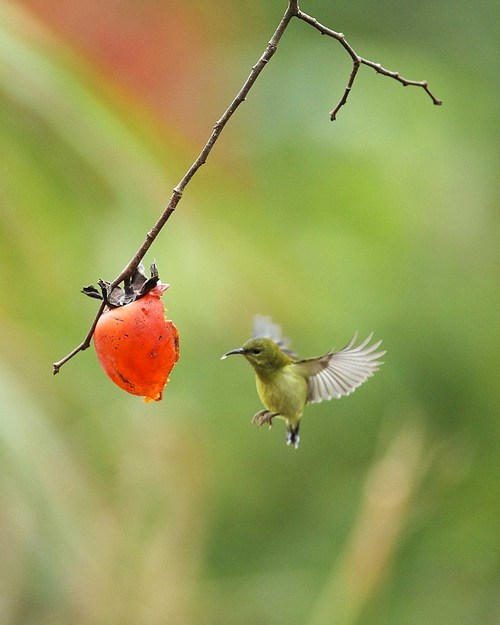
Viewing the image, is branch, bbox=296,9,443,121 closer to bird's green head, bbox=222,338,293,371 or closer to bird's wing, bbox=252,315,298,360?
bird's green head, bbox=222,338,293,371

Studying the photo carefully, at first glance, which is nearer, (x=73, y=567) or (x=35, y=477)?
(x=35, y=477)

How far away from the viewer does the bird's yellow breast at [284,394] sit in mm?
2713

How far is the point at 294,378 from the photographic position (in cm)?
277

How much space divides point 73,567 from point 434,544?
3.16 m

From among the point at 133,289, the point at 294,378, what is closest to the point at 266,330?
the point at 294,378

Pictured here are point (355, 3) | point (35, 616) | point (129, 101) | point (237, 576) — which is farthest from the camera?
point (355, 3)

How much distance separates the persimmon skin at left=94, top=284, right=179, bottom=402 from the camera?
1782mm

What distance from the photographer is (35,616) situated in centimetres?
397

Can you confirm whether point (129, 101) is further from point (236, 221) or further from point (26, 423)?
point (26, 423)

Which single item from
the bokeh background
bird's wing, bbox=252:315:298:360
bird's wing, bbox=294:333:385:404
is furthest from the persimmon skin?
the bokeh background

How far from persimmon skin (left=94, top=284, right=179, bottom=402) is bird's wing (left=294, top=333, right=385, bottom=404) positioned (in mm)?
745

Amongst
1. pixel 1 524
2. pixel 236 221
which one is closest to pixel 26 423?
pixel 1 524

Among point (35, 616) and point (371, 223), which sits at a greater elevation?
point (371, 223)

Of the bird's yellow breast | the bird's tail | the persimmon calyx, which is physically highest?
the bird's yellow breast
